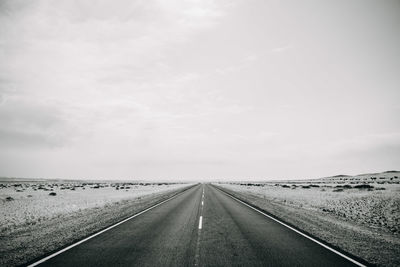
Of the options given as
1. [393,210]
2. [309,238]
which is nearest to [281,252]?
[309,238]

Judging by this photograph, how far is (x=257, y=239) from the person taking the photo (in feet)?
27.7

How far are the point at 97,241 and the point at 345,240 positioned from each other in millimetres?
8312

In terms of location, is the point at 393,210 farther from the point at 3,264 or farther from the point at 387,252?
the point at 3,264

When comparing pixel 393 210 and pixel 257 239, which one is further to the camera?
pixel 393 210

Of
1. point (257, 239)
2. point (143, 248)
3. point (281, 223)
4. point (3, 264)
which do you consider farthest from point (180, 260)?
point (281, 223)

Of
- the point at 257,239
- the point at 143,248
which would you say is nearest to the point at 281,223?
the point at 257,239

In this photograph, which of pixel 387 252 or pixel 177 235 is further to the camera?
pixel 177 235

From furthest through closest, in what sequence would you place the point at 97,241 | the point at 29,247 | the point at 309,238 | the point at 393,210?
1. the point at 393,210
2. the point at 309,238
3. the point at 97,241
4. the point at 29,247

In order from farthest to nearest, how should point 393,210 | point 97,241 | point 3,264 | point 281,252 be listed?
point 393,210, point 97,241, point 281,252, point 3,264

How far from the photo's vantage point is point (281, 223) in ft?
38.3

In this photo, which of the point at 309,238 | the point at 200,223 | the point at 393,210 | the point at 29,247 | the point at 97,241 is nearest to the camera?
the point at 29,247

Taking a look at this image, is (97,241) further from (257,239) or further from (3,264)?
(257,239)

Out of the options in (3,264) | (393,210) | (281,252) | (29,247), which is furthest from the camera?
(393,210)

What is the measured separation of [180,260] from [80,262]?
2392mm
